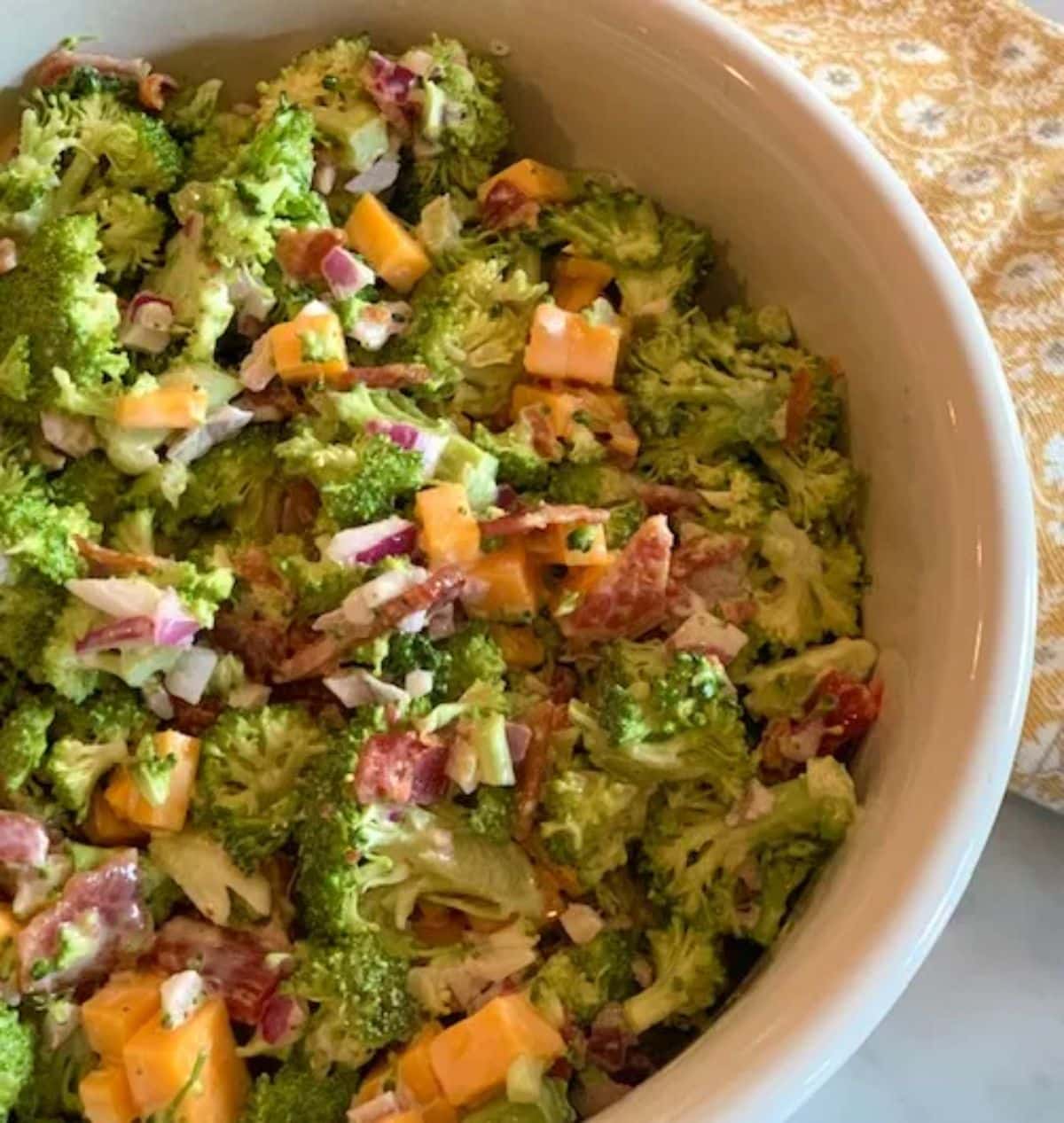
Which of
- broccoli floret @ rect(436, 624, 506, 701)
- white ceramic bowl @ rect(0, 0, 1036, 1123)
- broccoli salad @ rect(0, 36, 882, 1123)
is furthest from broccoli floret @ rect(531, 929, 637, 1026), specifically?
broccoli floret @ rect(436, 624, 506, 701)

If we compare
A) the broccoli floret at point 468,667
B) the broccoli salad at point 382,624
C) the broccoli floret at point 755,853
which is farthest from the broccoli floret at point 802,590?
the broccoli floret at point 468,667

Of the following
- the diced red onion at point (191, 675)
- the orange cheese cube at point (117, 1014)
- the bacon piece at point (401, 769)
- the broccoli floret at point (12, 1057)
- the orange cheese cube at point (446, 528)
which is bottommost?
the broccoli floret at point (12, 1057)

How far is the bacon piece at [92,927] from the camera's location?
3.64ft

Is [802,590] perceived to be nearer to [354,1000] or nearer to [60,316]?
[354,1000]

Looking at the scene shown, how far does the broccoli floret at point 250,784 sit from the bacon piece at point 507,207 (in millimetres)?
522

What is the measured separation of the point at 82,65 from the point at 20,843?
0.73 m

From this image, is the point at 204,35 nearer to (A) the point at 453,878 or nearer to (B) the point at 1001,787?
(A) the point at 453,878

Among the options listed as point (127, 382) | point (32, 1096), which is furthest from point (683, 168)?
point (32, 1096)

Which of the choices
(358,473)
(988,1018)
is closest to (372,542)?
(358,473)

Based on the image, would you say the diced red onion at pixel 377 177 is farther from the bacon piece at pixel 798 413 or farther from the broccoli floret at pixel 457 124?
the bacon piece at pixel 798 413

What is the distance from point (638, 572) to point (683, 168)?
1.42 ft

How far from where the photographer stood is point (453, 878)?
1.15 m

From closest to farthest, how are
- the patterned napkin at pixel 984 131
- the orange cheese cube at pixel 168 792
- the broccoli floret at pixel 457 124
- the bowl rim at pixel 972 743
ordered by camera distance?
the bowl rim at pixel 972 743 < the orange cheese cube at pixel 168 792 < the broccoli floret at pixel 457 124 < the patterned napkin at pixel 984 131

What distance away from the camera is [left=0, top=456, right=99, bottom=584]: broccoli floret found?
3.87ft
